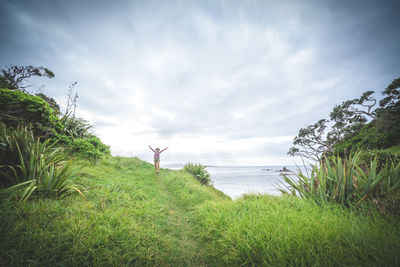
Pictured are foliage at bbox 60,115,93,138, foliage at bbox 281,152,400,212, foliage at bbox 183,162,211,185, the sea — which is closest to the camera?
foliage at bbox 281,152,400,212

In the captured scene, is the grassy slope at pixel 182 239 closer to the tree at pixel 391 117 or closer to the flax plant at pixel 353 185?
the flax plant at pixel 353 185

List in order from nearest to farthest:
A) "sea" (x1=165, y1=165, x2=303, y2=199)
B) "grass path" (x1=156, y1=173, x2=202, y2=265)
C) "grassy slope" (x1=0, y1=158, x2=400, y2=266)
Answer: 1. "grassy slope" (x1=0, y1=158, x2=400, y2=266)
2. "grass path" (x1=156, y1=173, x2=202, y2=265)
3. "sea" (x1=165, y1=165, x2=303, y2=199)

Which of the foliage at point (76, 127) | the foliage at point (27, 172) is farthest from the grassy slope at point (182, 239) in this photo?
the foliage at point (76, 127)

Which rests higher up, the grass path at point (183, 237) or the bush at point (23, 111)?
the bush at point (23, 111)

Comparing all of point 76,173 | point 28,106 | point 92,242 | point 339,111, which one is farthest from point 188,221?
point 339,111

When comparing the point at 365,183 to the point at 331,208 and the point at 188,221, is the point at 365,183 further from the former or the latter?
the point at 188,221

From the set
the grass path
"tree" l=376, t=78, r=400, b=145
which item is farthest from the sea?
"tree" l=376, t=78, r=400, b=145

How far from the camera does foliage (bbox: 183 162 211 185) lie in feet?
33.6

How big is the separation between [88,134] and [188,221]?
30.0 feet

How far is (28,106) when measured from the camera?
4.95 metres

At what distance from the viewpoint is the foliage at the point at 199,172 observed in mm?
10234

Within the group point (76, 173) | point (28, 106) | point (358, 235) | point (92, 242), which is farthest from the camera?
point (28, 106)

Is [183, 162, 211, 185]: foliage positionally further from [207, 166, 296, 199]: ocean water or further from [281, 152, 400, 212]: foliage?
[281, 152, 400, 212]: foliage

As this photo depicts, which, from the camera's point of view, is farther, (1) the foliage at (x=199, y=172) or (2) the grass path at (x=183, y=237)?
(1) the foliage at (x=199, y=172)
